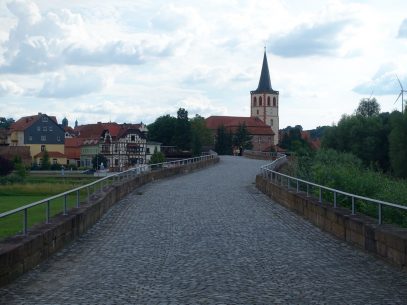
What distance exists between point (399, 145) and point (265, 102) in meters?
122

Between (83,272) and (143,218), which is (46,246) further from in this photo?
(143,218)

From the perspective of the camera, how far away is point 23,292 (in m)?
9.28

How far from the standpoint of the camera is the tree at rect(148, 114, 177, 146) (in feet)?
414

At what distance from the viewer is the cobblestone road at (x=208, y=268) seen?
904 centimetres

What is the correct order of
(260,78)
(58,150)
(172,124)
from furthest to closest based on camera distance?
(260,78) → (58,150) → (172,124)

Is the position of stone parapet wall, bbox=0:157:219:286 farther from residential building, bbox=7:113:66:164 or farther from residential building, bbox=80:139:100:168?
residential building, bbox=7:113:66:164

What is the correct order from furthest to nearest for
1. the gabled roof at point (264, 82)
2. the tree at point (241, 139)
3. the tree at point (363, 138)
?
the gabled roof at point (264, 82) → the tree at point (241, 139) → the tree at point (363, 138)

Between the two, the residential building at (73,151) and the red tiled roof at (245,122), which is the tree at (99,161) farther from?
the red tiled roof at (245,122)

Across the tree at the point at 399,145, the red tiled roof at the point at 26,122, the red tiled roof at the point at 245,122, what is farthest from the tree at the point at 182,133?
the tree at the point at 399,145

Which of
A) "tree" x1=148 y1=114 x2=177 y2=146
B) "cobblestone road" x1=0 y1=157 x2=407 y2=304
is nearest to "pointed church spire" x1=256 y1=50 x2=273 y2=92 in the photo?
"tree" x1=148 y1=114 x2=177 y2=146

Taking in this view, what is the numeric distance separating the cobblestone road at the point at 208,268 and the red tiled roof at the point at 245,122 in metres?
158

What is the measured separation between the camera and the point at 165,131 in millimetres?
127000

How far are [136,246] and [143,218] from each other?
5581 mm

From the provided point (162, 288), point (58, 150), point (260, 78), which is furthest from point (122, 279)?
point (260, 78)
